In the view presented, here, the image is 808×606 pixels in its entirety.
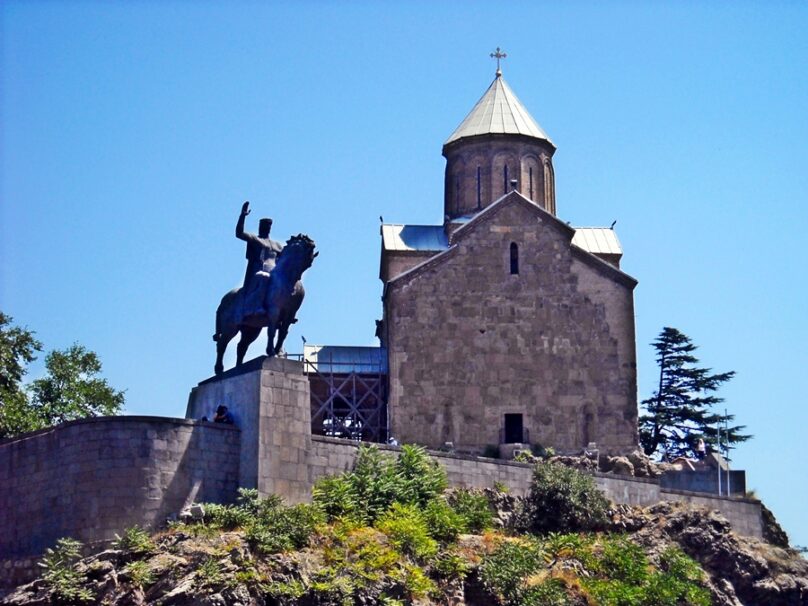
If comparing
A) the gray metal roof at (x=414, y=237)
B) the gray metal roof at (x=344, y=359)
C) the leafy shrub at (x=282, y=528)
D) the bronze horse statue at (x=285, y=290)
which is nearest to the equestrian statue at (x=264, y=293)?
the bronze horse statue at (x=285, y=290)

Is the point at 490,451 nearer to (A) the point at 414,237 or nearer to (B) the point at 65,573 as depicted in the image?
(A) the point at 414,237

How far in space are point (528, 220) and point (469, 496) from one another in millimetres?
11252

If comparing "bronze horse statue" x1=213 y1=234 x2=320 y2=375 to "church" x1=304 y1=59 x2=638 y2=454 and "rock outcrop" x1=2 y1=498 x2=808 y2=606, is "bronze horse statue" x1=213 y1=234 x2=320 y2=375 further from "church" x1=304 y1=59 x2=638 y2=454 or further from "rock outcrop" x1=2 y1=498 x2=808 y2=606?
"church" x1=304 y1=59 x2=638 y2=454

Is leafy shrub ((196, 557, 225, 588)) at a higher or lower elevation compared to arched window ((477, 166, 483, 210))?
lower

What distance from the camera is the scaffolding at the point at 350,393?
1743 inches

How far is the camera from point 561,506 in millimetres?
36562

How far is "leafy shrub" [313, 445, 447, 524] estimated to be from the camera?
107ft

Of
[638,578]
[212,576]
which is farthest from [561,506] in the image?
[212,576]

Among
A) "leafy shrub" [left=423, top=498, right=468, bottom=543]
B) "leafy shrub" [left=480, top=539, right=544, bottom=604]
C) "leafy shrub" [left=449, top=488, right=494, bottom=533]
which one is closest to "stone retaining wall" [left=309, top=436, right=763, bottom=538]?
"leafy shrub" [left=449, top=488, right=494, bottom=533]

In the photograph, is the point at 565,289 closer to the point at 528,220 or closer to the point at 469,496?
the point at 528,220

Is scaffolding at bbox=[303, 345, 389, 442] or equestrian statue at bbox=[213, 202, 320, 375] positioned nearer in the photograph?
equestrian statue at bbox=[213, 202, 320, 375]

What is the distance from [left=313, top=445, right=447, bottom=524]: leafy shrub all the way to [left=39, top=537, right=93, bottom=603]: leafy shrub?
466 centimetres

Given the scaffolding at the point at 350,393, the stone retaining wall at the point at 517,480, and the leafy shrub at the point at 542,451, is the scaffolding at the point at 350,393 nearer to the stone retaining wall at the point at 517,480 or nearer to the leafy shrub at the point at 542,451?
the leafy shrub at the point at 542,451

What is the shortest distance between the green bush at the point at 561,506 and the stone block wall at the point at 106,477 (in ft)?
23.0
